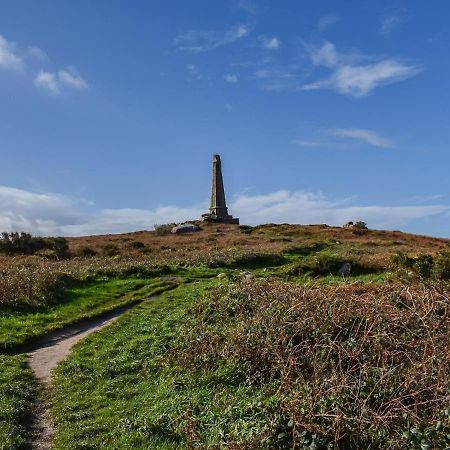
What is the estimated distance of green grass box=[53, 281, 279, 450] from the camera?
Answer: 8.67 m

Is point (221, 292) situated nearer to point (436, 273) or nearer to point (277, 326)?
point (277, 326)

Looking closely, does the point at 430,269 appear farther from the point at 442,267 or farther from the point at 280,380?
the point at 280,380

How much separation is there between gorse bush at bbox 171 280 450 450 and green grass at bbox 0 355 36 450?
318 cm

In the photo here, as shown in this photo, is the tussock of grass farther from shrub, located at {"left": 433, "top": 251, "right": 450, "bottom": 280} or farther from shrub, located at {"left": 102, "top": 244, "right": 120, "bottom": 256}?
shrub, located at {"left": 102, "top": 244, "right": 120, "bottom": 256}

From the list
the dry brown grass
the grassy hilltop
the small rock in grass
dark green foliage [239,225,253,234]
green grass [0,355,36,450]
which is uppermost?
dark green foliage [239,225,253,234]

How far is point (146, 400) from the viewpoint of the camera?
1083 cm

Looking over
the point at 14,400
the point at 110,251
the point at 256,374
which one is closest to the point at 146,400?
the point at 256,374

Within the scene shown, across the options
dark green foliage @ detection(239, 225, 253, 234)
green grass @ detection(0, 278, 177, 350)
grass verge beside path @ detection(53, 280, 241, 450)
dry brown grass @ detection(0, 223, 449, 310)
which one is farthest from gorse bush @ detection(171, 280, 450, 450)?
dark green foliage @ detection(239, 225, 253, 234)

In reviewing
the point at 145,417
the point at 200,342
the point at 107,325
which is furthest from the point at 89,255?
the point at 145,417

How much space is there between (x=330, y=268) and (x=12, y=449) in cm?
2408

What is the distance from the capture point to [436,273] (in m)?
21.2

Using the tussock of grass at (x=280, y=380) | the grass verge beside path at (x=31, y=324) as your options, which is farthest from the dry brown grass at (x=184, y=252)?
the tussock of grass at (x=280, y=380)

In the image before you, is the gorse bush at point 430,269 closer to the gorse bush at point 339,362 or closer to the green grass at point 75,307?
the gorse bush at point 339,362

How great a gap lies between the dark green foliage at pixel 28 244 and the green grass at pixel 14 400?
3266 cm
